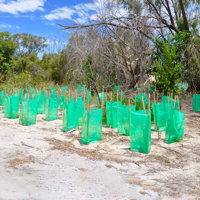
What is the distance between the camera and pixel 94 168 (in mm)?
3121

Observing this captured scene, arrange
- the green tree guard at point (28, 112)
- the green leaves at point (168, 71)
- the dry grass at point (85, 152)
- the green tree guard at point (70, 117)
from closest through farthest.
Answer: the dry grass at point (85, 152) → the green tree guard at point (70, 117) → the green tree guard at point (28, 112) → the green leaves at point (168, 71)

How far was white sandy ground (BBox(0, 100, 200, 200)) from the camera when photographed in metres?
2.44

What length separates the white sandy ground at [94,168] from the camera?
2435mm

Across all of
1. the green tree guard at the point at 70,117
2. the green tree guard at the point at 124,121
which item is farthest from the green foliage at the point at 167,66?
the green tree guard at the point at 70,117

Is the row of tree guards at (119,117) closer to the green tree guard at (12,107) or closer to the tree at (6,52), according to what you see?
the green tree guard at (12,107)

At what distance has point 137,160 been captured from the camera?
11.2ft

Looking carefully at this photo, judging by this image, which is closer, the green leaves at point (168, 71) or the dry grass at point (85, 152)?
the dry grass at point (85, 152)

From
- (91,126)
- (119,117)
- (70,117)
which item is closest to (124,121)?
(119,117)

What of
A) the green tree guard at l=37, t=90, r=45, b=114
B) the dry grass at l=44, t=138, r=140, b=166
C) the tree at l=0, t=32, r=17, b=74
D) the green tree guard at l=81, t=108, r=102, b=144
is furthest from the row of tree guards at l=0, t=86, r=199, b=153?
the tree at l=0, t=32, r=17, b=74

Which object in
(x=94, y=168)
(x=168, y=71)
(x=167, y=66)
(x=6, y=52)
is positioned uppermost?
(x=6, y=52)

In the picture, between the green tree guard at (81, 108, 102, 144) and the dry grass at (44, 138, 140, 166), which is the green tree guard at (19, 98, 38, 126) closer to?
the dry grass at (44, 138, 140, 166)

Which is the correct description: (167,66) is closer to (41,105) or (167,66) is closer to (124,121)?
(124,121)

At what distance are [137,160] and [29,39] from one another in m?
23.9

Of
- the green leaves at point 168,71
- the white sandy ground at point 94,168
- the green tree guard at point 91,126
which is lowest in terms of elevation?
the white sandy ground at point 94,168
